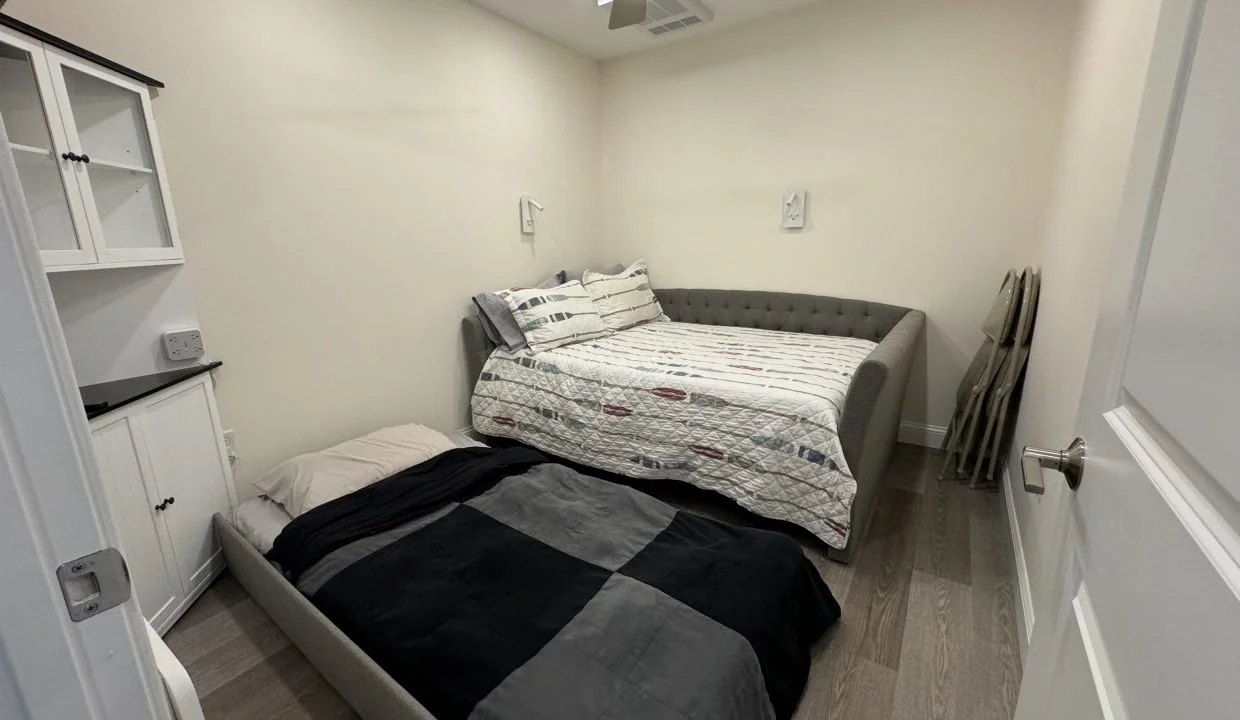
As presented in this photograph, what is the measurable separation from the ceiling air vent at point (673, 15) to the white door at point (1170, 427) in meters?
2.82

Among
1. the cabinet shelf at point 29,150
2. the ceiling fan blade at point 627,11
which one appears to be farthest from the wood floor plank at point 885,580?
the cabinet shelf at point 29,150

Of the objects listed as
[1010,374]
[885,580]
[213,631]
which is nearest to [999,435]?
[1010,374]

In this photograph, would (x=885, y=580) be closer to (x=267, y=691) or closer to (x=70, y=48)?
(x=267, y=691)

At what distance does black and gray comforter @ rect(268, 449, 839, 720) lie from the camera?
3.73 ft

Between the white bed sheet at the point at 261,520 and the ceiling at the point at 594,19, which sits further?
the ceiling at the point at 594,19

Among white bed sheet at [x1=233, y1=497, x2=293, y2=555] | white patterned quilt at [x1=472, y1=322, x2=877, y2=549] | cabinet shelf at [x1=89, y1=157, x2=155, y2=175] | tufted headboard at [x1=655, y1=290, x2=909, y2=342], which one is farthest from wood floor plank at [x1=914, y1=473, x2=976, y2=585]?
cabinet shelf at [x1=89, y1=157, x2=155, y2=175]

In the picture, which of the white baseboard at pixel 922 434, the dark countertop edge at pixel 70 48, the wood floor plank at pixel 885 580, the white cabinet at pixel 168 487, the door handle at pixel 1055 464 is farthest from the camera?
the white baseboard at pixel 922 434

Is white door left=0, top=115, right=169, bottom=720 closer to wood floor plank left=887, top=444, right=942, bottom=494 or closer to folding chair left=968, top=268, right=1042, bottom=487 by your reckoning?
wood floor plank left=887, top=444, right=942, bottom=494

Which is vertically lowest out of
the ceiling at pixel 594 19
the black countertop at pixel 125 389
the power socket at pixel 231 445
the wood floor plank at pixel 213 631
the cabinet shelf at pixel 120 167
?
the wood floor plank at pixel 213 631

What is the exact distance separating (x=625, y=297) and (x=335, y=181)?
186 cm

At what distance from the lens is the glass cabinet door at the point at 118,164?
1458 mm

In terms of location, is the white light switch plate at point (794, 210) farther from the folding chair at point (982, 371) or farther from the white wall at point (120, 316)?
the white wall at point (120, 316)

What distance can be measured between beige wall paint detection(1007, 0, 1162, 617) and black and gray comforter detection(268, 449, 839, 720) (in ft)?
2.09

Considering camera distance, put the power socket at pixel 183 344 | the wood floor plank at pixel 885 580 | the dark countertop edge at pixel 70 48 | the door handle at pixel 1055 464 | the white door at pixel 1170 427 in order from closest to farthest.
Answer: the white door at pixel 1170 427 → the door handle at pixel 1055 464 → the dark countertop edge at pixel 70 48 → the wood floor plank at pixel 885 580 → the power socket at pixel 183 344
